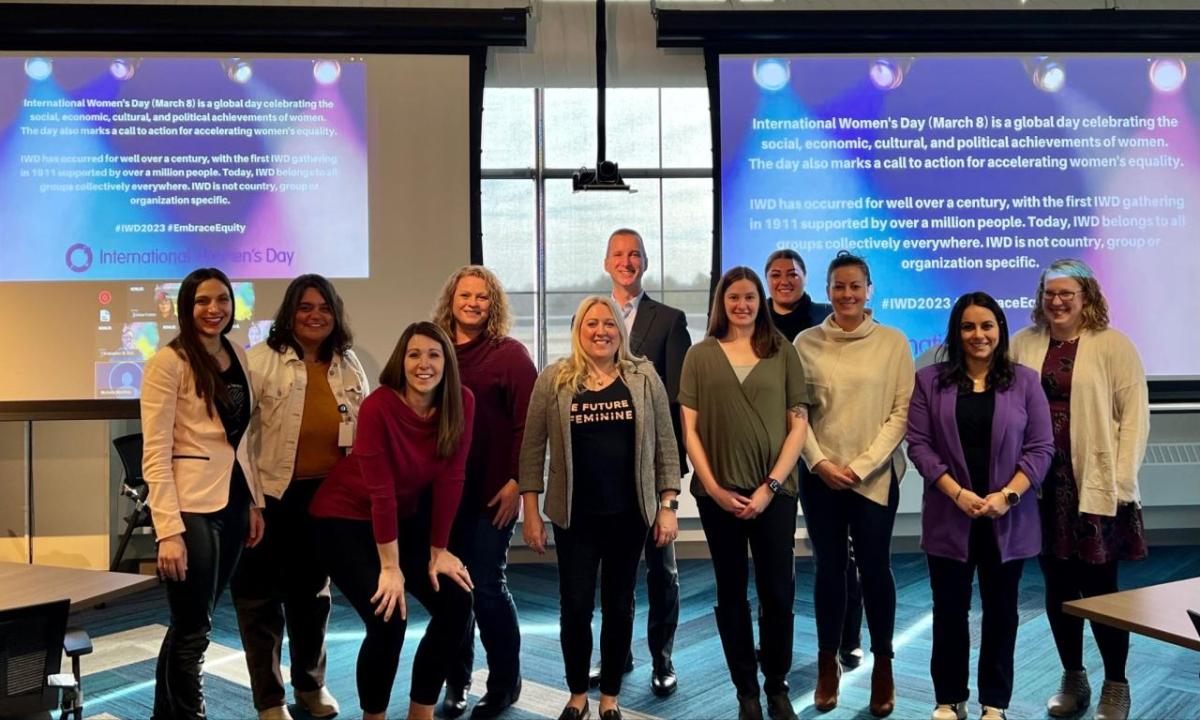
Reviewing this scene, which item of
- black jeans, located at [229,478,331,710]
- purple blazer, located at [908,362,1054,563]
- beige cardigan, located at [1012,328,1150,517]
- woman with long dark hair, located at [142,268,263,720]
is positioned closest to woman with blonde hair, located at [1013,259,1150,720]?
beige cardigan, located at [1012,328,1150,517]

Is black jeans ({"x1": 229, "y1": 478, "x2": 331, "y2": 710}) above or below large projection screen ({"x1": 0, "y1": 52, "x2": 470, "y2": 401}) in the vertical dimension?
below

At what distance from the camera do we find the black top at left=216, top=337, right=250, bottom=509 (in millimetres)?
2533

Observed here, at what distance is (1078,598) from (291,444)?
101 inches

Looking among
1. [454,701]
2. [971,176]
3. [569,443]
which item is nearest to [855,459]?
[569,443]

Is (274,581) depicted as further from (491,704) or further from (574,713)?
(574,713)

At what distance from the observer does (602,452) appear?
A: 261 centimetres

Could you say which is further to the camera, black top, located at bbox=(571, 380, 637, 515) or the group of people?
black top, located at bbox=(571, 380, 637, 515)

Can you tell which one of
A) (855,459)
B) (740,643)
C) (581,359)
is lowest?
(740,643)

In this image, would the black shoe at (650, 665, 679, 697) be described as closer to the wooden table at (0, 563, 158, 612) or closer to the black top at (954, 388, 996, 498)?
the black top at (954, 388, 996, 498)

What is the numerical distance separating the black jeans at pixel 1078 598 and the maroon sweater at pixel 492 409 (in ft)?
5.92

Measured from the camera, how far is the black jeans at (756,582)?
106 inches

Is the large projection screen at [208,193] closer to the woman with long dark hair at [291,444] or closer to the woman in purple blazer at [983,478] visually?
the woman with long dark hair at [291,444]

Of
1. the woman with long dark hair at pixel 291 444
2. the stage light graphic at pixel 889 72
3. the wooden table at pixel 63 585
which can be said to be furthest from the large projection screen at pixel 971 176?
the wooden table at pixel 63 585

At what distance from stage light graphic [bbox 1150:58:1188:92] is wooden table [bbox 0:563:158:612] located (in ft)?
15.8
